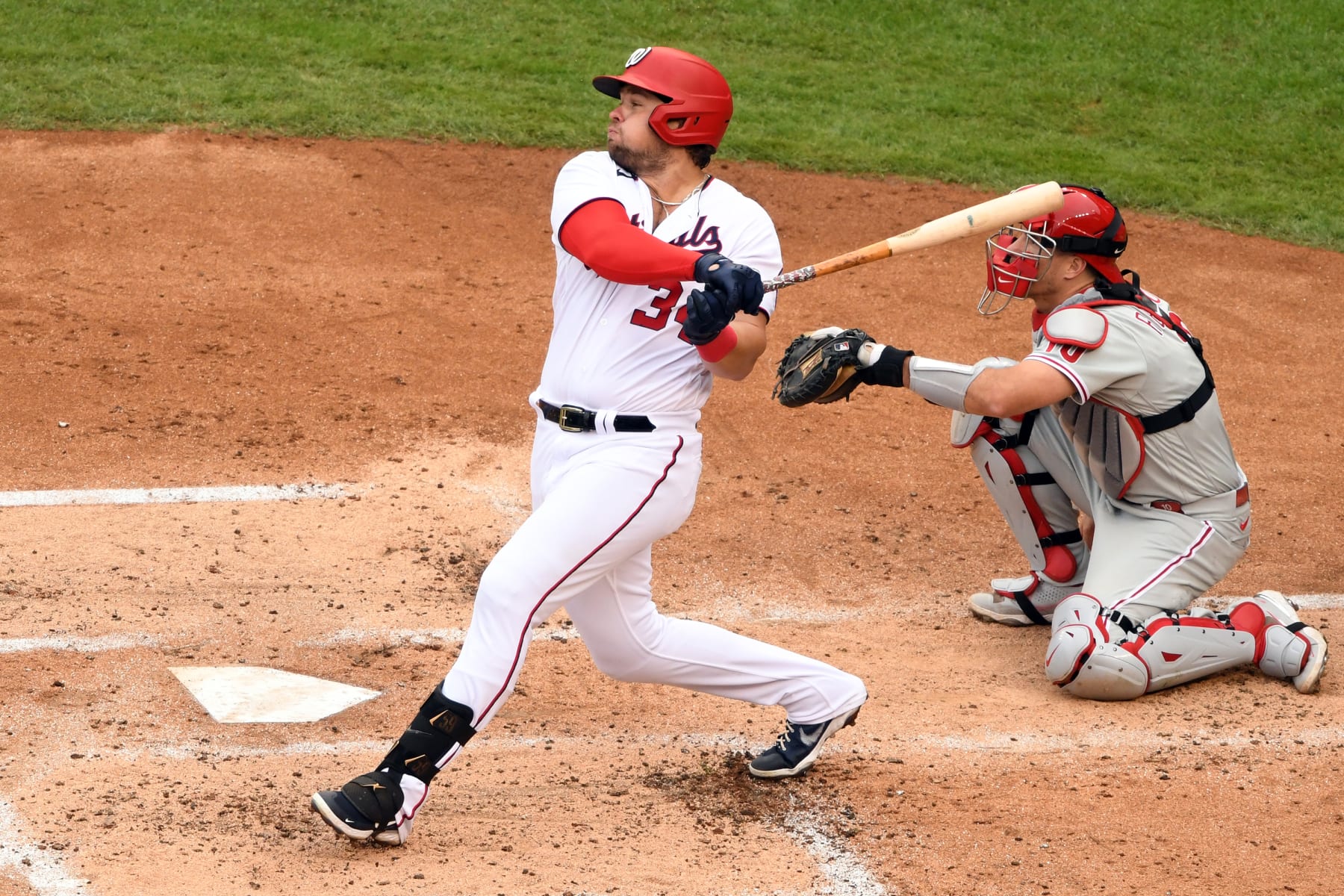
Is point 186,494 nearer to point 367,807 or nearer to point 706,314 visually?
point 367,807

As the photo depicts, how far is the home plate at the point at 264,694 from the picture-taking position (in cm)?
438

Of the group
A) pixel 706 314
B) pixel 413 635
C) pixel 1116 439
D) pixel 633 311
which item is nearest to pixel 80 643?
pixel 413 635

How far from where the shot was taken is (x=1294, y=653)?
15.6 ft

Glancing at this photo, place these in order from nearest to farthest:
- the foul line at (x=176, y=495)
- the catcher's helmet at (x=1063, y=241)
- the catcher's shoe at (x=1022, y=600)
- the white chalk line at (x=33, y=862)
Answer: the white chalk line at (x=33, y=862), the catcher's helmet at (x=1063, y=241), the catcher's shoe at (x=1022, y=600), the foul line at (x=176, y=495)

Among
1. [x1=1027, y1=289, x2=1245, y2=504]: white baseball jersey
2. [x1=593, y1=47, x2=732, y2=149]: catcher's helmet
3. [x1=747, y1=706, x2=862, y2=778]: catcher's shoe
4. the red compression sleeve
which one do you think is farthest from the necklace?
[x1=747, y1=706, x2=862, y2=778]: catcher's shoe

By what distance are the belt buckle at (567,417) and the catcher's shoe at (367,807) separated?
0.96m

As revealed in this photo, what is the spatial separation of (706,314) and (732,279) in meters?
0.10

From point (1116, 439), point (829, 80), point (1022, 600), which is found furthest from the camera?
point (829, 80)

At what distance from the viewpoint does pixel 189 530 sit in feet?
18.2

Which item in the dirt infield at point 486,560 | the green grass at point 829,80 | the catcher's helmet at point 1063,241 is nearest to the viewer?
the dirt infield at point 486,560

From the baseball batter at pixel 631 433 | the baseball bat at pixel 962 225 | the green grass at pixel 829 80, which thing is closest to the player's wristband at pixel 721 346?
the baseball batter at pixel 631 433

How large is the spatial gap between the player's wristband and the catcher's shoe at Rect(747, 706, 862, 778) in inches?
43.9

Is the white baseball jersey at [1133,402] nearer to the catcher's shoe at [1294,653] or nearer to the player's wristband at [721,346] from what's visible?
the catcher's shoe at [1294,653]

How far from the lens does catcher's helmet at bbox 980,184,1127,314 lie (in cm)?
481
